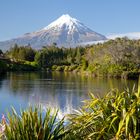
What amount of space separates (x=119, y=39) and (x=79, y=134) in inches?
3383

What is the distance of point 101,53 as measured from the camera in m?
93.9

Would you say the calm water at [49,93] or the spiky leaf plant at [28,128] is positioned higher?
the spiky leaf plant at [28,128]

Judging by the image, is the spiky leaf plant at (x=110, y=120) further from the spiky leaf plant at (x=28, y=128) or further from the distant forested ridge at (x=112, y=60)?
the distant forested ridge at (x=112, y=60)

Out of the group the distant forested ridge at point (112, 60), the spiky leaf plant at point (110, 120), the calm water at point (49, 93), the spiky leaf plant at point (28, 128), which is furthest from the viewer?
the distant forested ridge at point (112, 60)

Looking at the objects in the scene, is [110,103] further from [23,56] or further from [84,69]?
[23,56]

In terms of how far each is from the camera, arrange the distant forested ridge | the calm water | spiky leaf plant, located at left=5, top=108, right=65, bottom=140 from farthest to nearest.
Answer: the distant forested ridge < the calm water < spiky leaf plant, located at left=5, top=108, right=65, bottom=140

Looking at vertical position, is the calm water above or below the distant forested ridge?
below

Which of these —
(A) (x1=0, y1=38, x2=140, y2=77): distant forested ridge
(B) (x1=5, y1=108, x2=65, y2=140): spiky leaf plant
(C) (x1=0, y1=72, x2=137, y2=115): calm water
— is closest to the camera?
(B) (x1=5, y1=108, x2=65, y2=140): spiky leaf plant

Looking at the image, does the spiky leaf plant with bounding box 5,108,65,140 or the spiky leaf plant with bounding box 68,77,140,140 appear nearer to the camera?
the spiky leaf plant with bounding box 5,108,65,140

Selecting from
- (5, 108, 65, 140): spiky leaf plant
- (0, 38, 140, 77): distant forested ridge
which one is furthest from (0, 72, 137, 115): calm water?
(0, 38, 140, 77): distant forested ridge

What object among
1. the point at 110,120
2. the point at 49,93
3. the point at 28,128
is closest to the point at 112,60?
the point at 49,93

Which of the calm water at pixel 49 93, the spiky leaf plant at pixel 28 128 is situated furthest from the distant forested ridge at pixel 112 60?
the spiky leaf plant at pixel 28 128

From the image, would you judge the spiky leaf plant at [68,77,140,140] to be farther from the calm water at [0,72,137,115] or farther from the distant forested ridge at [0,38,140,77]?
the distant forested ridge at [0,38,140,77]

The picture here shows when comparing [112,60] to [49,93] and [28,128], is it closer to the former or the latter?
[49,93]
